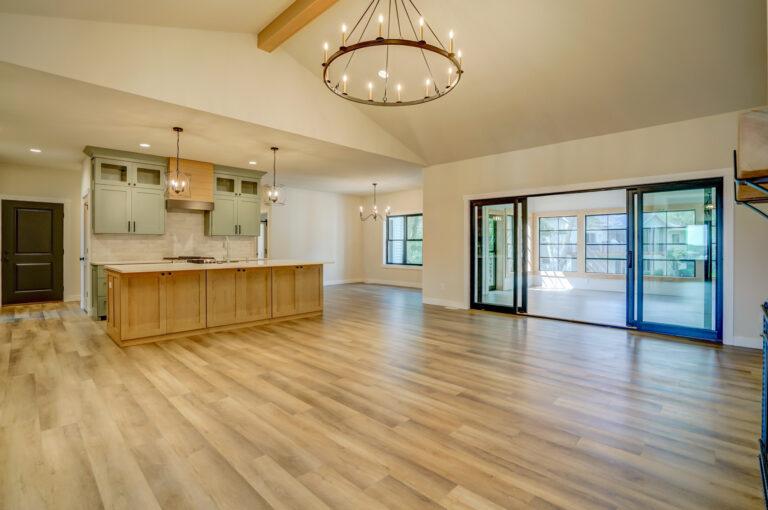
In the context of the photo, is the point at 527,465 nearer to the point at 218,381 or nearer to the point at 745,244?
the point at 218,381

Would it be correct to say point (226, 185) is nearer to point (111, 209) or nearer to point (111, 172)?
point (111, 172)

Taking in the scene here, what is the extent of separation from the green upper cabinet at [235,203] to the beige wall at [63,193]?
3.14 m

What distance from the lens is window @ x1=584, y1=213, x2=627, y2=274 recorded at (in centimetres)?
985

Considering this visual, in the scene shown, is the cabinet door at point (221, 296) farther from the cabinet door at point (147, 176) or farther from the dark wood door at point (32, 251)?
the dark wood door at point (32, 251)

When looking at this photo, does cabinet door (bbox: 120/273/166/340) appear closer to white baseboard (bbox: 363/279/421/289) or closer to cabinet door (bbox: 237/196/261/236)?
cabinet door (bbox: 237/196/261/236)

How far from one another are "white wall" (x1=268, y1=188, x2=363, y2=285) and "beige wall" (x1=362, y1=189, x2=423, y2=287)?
290mm

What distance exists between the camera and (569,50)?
4.24 metres

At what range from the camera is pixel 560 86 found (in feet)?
15.7

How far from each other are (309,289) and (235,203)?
281 cm

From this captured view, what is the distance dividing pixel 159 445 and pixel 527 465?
2195mm

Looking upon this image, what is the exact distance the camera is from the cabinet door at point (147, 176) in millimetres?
6445

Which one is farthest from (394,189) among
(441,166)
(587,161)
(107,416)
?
(107,416)

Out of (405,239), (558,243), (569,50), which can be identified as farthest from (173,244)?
(558,243)

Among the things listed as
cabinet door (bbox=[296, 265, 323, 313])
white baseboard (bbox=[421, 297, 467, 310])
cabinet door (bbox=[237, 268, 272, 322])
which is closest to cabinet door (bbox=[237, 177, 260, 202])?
cabinet door (bbox=[296, 265, 323, 313])
